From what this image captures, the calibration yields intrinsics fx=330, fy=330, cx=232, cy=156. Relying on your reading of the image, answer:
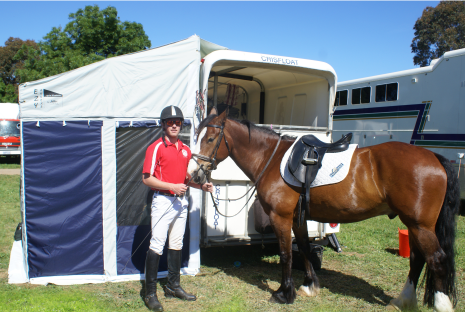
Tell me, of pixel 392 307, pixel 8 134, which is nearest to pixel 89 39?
pixel 8 134

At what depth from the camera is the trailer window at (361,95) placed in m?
11.6

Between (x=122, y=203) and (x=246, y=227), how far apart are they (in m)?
1.75

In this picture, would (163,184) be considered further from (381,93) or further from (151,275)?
(381,93)

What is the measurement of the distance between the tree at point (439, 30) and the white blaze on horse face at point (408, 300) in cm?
2603

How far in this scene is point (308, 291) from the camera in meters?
3.94

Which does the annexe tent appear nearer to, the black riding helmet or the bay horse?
the black riding helmet

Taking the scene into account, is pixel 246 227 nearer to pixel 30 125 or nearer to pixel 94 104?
pixel 94 104

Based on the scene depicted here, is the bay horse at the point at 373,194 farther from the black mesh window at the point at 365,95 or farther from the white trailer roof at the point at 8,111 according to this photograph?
the white trailer roof at the point at 8,111

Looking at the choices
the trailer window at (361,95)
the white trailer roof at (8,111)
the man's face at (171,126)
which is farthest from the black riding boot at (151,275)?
the white trailer roof at (8,111)

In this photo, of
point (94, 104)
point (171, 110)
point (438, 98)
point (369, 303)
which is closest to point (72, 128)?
point (94, 104)

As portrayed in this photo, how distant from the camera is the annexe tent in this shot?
13.2 feet

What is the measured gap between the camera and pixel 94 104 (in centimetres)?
416

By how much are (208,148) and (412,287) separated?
2.63 meters

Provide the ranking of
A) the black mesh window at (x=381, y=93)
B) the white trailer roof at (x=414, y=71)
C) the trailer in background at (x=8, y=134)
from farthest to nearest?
the trailer in background at (x=8, y=134), the black mesh window at (x=381, y=93), the white trailer roof at (x=414, y=71)
